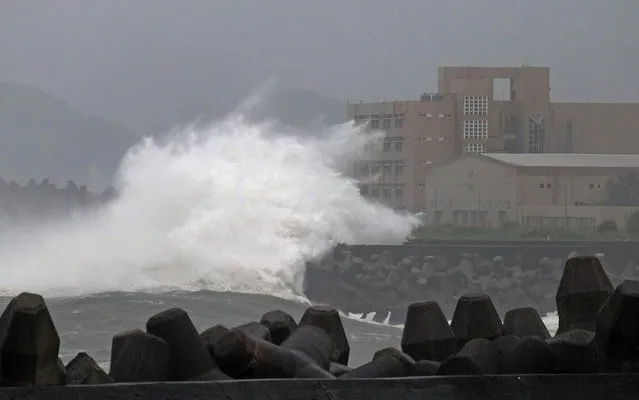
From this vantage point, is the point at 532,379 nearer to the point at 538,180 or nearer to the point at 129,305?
the point at 129,305

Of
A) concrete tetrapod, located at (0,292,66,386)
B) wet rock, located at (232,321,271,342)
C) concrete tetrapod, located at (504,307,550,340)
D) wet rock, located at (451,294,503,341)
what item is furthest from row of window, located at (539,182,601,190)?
concrete tetrapod, located at (0,292,66,386)

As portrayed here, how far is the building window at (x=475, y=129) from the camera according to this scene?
54062 millimetres

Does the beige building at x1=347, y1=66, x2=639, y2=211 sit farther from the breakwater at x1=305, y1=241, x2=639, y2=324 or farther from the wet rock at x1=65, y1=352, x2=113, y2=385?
the wet rock at x1=65, y1=352, x2=113, y2=385

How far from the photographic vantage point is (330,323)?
4684 millimetres

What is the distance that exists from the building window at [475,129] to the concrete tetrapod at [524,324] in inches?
1934

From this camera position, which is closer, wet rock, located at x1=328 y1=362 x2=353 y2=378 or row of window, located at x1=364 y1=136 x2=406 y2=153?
wet rock, located at x1=328 y1=362 x2=353 y2=378

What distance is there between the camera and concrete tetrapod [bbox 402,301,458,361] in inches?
177

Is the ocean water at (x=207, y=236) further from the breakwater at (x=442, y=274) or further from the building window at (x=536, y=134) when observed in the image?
the building window at (x=536, y=134)

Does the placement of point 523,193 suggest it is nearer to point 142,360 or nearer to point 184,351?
point 184,351

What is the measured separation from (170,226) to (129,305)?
41.5 feet

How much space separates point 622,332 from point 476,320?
86 cm

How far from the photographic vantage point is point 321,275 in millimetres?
30969

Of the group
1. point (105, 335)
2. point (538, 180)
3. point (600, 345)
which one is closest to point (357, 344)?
point (105, 335)

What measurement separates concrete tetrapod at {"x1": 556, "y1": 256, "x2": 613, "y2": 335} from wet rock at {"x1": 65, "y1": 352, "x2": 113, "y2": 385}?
1738mm
